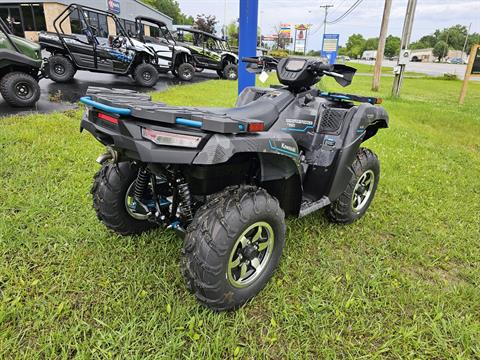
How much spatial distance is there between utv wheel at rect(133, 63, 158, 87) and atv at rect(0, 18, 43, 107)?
378cm

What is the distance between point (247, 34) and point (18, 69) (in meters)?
4.59

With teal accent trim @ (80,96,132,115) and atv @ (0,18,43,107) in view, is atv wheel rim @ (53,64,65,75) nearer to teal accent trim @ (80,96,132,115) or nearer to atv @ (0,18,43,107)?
atv @ (0,18,43,107)

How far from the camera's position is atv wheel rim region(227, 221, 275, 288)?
2.09 meters

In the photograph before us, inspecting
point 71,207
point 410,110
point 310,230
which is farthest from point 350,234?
point 410,110

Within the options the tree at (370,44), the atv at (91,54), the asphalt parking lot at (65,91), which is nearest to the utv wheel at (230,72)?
the asphalt parking lot at (65,91)

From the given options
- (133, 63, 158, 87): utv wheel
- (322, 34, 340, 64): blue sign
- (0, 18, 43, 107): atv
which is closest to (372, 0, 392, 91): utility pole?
(322, 34, 340, 64): blue sign

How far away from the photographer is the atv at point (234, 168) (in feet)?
5.34

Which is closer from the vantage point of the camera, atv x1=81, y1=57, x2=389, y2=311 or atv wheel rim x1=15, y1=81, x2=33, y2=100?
atv x1=81, y1=57, x2=389, y2=311

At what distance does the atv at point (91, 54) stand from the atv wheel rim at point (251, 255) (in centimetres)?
919

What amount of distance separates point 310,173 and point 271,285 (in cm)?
97

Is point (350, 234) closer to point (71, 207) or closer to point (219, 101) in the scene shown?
point (71, 207)

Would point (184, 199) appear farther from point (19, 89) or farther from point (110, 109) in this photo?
point (19, 89)

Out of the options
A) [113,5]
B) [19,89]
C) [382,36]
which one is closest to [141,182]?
[19,89]

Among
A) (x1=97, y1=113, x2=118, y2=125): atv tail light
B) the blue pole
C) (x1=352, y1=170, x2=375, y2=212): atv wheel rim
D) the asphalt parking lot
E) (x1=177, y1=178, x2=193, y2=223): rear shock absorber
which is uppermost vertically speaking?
the blue pole
